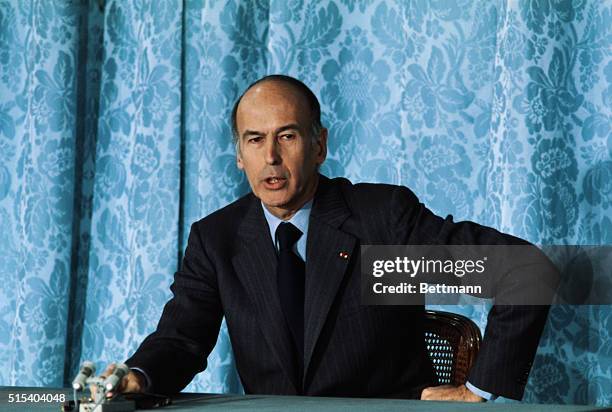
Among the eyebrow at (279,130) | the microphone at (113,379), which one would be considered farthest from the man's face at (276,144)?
the microphone at (113,379)

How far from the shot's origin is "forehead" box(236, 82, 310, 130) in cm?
243

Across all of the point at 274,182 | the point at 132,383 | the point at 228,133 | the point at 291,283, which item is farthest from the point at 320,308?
the point at 228,133

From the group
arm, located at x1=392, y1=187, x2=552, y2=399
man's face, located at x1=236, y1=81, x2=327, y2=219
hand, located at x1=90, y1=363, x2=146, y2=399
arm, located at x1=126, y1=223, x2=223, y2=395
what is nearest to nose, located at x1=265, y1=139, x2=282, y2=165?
man's face, located at x1=236, y1=81, x2=327, y2=219

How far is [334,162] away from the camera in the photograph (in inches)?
127

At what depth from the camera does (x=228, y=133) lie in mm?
3266

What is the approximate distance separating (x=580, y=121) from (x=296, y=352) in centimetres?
129

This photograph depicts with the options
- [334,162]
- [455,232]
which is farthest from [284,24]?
[455,232]

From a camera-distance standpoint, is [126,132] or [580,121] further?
[126,132]

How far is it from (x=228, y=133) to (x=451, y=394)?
1.45 metres

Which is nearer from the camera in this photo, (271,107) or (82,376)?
(82,376)

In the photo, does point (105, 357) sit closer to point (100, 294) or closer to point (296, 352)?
point (100, 294)

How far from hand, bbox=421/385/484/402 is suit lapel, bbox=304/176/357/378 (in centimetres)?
34

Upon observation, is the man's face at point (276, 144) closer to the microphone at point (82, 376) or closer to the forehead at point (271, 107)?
the forehead at point (271, 107)

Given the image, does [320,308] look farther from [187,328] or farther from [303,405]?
[303,405]
